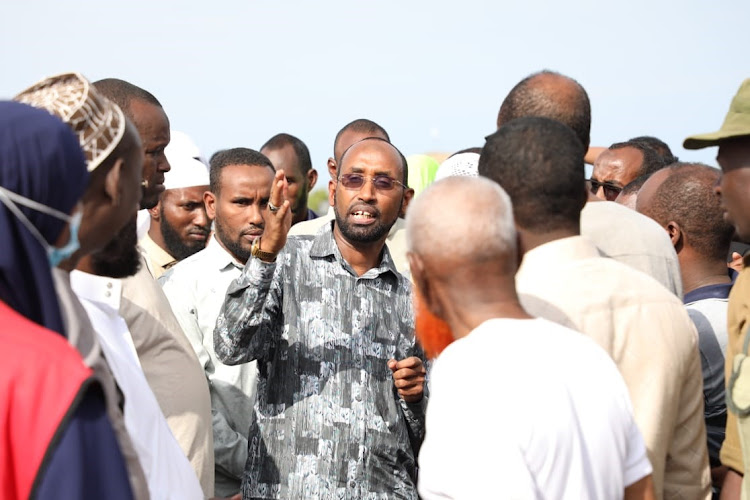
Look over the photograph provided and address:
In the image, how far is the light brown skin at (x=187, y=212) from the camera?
7238mm

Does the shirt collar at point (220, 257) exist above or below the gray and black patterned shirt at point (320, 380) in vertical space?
above

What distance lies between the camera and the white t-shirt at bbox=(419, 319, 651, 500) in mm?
2379

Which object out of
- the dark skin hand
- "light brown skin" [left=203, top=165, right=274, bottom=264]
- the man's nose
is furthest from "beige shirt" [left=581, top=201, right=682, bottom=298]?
"light brown skin" [left=203, top=165, right=274, bottom=264]

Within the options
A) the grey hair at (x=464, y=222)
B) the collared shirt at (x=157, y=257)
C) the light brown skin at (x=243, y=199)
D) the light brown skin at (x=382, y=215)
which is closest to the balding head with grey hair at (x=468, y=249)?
the grey hair at (x=464, y=222)

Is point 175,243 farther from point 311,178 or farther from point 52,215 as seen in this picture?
point 52,215

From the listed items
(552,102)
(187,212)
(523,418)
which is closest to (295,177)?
(187,212)

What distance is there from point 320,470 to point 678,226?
2.22 meters

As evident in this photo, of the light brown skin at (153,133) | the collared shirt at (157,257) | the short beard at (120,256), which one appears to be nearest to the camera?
the short beard at (120,256)

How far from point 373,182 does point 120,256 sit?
2.14 meters

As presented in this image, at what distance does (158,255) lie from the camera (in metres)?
7.14

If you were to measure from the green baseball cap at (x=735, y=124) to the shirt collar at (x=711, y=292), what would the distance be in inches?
47.8

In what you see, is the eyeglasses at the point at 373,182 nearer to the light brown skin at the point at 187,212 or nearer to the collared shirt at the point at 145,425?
the collared shirt at the point at 145,425

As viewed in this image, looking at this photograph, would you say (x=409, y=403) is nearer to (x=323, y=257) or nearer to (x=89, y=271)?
(x=323, y=257)

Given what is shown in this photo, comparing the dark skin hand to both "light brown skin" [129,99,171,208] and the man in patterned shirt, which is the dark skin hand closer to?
the man in patterned shirt
